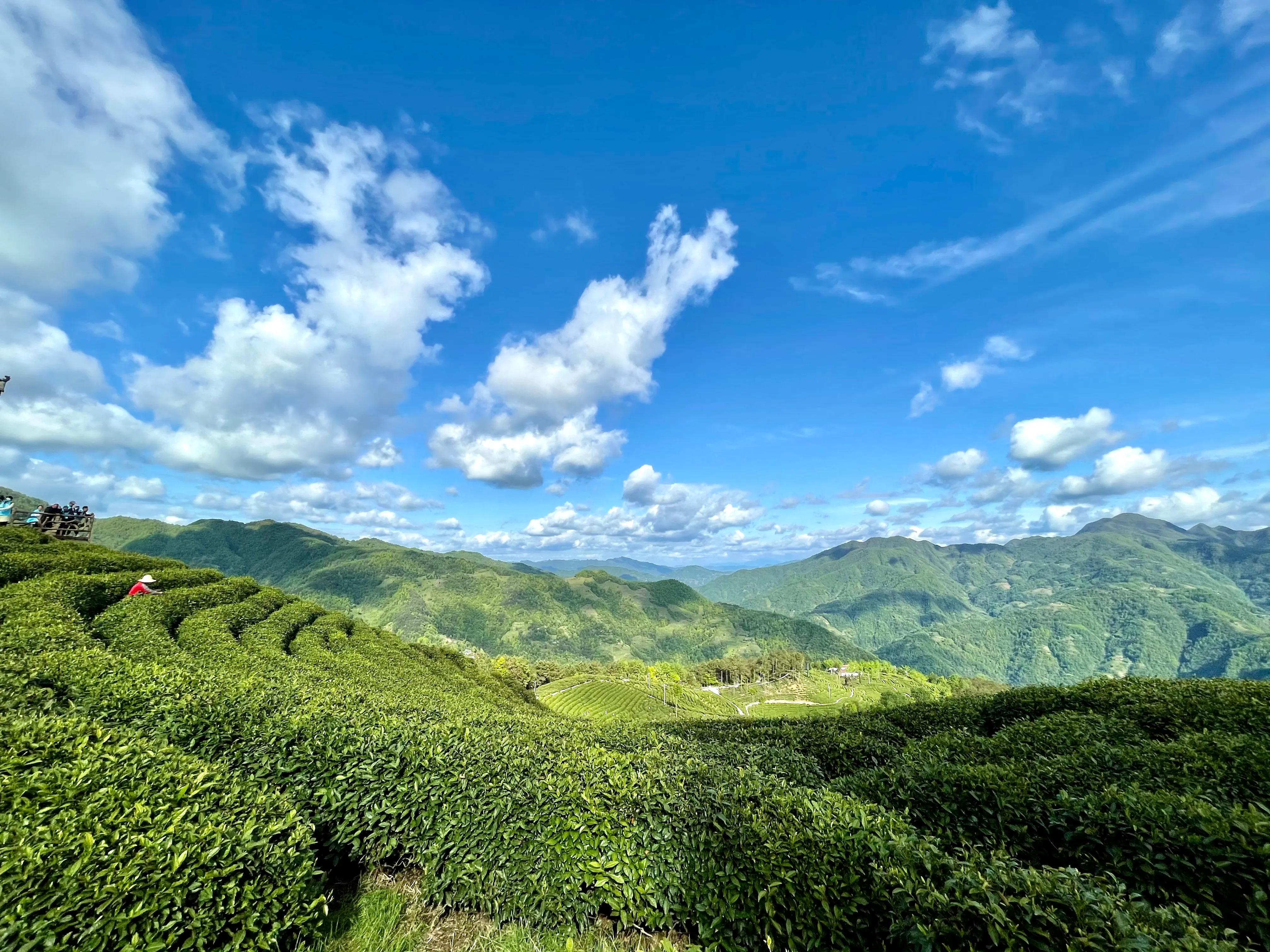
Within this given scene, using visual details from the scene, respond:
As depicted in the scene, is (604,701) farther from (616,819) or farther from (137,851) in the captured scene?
(137,851)

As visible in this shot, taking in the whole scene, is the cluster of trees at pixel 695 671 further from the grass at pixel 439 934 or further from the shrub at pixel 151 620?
the grass at pixel 439 934

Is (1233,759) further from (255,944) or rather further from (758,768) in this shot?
(255,944)

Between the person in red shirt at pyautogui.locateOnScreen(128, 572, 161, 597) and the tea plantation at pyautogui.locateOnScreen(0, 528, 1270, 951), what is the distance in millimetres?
9134

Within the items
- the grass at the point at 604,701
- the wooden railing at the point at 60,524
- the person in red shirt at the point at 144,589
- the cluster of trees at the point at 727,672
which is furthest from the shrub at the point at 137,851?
the cluster of trees at the point at 727,672

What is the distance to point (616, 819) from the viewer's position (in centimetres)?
790

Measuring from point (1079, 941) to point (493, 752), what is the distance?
8.82m

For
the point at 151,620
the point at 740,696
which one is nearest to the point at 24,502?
the point at 151,620

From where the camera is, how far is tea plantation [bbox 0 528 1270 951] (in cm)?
491

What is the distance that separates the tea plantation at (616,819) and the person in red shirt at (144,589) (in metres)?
9.13

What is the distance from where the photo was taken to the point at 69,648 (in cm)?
1290

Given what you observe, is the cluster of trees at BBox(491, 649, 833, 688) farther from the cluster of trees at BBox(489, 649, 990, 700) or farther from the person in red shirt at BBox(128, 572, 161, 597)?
the person in red shirt at BBox(128, 572, 161, 597)

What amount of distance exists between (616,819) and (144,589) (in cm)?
2825

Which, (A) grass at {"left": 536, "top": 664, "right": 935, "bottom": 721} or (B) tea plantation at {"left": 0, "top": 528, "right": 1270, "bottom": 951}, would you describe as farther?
(A) grass at {"left": 536, "top": 664, "right": 935, "bottom": 721}

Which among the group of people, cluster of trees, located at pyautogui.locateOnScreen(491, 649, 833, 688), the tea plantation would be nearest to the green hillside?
the group of people
